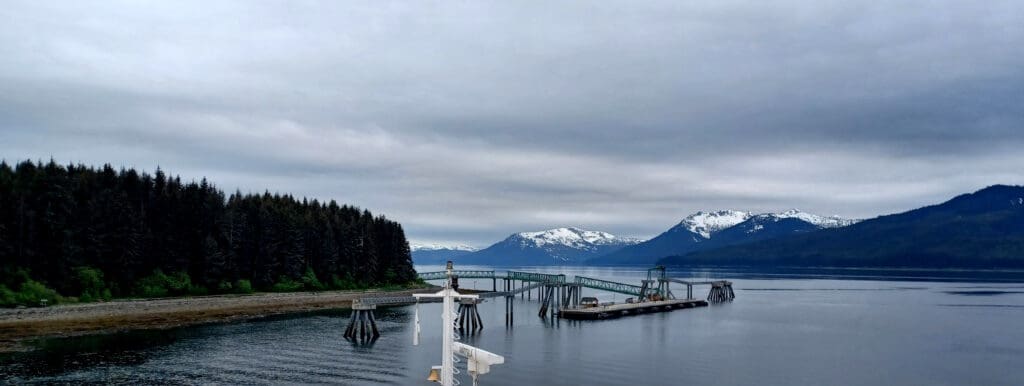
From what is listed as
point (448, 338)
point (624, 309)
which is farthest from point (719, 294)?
point (448, 338)

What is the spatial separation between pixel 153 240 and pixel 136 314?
1735 centimetres

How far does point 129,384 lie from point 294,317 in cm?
4495

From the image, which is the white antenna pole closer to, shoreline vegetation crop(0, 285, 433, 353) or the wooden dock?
shoreline vegetation crop(0, 285, 433, 353)

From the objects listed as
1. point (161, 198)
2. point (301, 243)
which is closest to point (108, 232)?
point (161, 198)

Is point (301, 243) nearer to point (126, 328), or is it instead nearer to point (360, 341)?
point (126, 328)

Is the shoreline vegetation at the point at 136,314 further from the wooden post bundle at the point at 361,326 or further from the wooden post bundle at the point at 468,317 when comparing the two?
the wooden post bundle at the point at 468,317

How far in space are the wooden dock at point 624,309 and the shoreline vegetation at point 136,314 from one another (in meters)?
36.5

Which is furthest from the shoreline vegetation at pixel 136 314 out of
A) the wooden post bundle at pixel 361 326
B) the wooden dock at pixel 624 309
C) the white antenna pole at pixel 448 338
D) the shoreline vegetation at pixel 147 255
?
the white antenna pole at pixel 448 338

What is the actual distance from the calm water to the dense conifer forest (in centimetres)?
2058

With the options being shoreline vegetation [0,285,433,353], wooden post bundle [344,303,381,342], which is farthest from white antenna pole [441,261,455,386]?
shoreline vegetation [0,285,433,353]

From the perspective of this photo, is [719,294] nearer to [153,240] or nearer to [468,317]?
[468,317]

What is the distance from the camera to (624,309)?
105m

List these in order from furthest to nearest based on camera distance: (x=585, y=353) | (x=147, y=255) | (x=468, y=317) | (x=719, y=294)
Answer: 1. (x=719, y=294)
2. (x=147, y=255)
3. (x=468, y=317)
4. (x=585, y=353)

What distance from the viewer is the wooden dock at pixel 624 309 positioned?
311 ft
